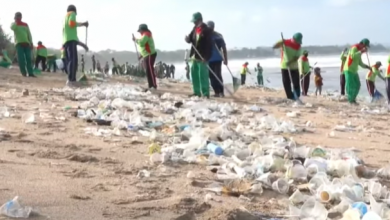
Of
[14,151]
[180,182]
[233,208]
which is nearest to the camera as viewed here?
[233,208]

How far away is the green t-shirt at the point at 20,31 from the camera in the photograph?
12.7 meters

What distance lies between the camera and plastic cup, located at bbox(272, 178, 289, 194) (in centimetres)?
391

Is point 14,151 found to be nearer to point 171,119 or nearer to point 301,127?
point 171,119

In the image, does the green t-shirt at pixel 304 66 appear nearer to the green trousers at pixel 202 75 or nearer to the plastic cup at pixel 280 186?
the green trousers at pixel 202 75

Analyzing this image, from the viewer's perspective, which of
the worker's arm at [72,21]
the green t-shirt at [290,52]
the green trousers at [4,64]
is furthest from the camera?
the green trousers at [4,64]

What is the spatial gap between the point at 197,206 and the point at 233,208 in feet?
0.69

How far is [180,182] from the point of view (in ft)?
13.1

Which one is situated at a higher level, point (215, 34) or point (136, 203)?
point (215, 34)

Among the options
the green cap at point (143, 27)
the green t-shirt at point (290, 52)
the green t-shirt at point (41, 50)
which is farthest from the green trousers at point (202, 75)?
the green t-shirt at point (41, 50)

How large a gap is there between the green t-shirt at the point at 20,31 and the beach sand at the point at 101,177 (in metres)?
6.65

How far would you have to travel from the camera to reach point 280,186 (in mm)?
3938

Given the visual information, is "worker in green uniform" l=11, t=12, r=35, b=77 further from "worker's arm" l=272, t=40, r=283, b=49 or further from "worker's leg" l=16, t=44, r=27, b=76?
"worker's arm" l=272, t=40, r=283, b=49

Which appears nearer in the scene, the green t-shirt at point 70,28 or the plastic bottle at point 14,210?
the plastic bottle at point 14,210

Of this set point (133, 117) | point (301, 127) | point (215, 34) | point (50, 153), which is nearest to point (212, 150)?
point (50, 153)
